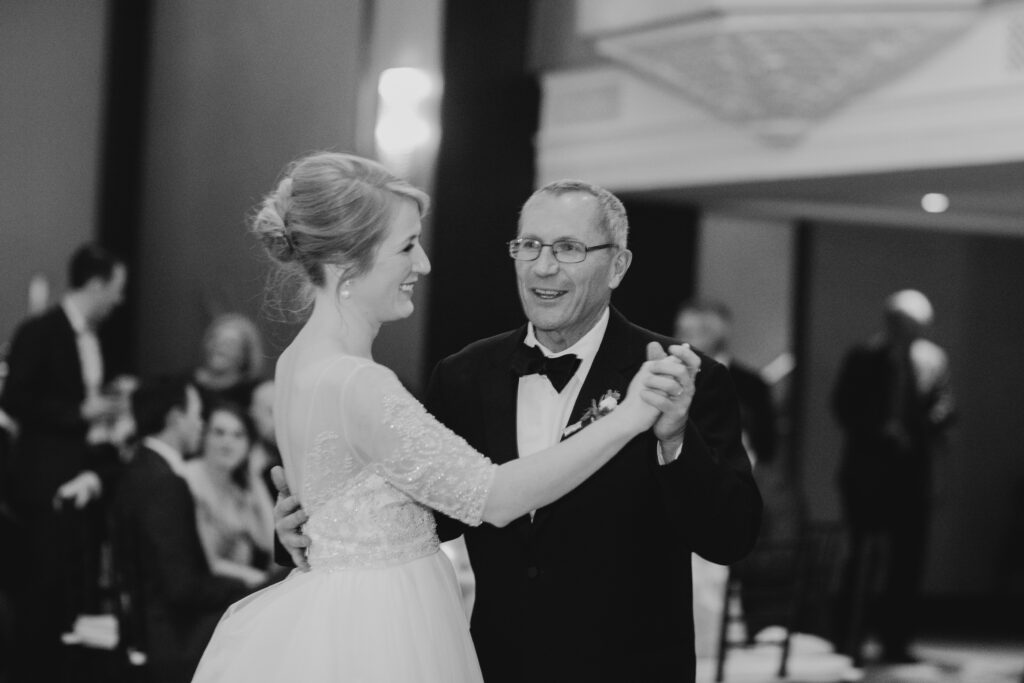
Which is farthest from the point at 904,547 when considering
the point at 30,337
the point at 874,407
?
the point at 30,337

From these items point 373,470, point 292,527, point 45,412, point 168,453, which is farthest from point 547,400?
point 45,412

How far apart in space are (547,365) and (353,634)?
0.55 m

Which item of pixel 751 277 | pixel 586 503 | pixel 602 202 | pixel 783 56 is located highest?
pixel 783 56

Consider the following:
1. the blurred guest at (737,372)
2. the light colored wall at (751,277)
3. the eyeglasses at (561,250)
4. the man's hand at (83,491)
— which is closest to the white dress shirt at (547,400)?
the eyeglasses at (561,250)

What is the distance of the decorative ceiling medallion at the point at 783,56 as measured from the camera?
507 cm

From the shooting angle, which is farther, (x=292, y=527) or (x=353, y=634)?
(x=292, y=527)

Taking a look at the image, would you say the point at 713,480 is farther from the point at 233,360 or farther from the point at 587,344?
the point at 233,360

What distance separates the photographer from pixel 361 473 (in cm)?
225

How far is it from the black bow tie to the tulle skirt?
1.19 feet

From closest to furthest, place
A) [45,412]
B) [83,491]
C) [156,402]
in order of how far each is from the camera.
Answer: [156,402], [83,491], [45,412]

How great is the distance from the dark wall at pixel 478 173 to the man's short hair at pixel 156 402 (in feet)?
6.86

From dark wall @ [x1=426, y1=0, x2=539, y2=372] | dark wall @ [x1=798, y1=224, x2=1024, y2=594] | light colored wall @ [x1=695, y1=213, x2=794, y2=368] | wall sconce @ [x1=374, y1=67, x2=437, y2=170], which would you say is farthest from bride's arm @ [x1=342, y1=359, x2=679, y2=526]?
dark wall @ [x1=798, y1=224, x2=1024, y2=594]

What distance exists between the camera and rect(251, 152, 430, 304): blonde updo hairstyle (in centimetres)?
227

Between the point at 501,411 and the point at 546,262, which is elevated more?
the point at 546,262
